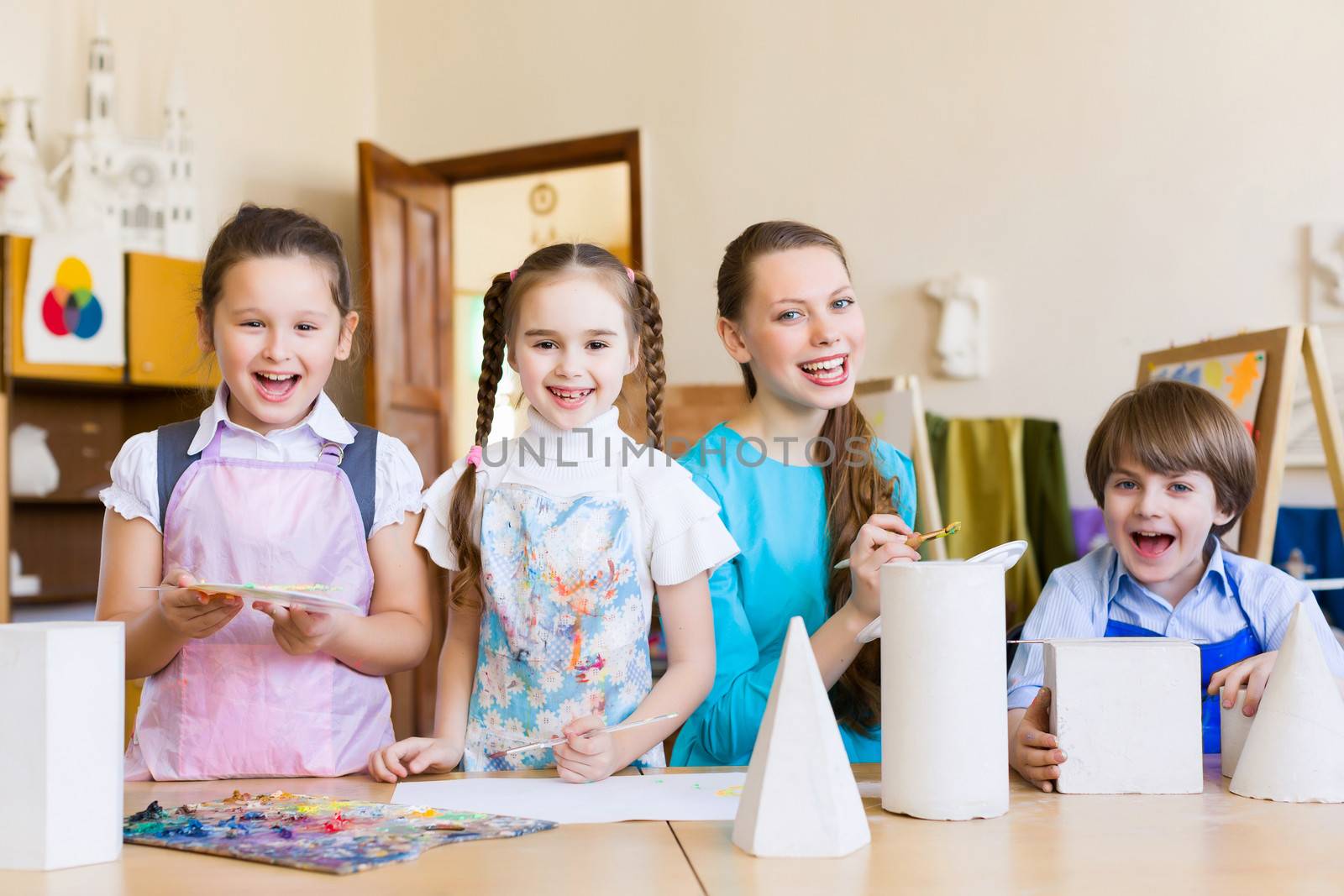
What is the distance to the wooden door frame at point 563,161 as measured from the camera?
14.2 feet

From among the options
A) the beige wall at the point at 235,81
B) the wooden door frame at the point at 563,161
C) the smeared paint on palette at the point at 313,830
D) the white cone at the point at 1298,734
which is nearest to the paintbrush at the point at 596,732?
the smeared paint on palette at the point at 313,830

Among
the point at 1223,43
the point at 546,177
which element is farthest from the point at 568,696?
the point at 546,177

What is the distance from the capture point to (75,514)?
12.7ft

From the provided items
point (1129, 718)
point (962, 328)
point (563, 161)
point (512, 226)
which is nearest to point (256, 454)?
point (1129, 718)

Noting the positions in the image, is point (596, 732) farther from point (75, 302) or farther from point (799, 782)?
point (75, 302)

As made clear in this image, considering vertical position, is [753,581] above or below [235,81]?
below

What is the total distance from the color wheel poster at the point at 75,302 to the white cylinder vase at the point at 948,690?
3.23 meters

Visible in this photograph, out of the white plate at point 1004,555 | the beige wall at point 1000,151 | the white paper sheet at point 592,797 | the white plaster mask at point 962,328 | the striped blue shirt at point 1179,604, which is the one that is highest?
the beige wall at point 1000,151

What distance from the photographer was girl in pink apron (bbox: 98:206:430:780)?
1.31 m

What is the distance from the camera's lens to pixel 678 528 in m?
1.35

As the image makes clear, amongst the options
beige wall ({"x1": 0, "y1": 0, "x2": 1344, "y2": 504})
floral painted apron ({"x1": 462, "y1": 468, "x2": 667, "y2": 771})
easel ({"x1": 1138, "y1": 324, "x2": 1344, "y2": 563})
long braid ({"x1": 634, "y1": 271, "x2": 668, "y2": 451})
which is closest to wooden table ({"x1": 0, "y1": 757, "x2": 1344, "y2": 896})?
floral painted apron ({"x1": 462, "y1": 468, "x2": 667, "y2": 771})

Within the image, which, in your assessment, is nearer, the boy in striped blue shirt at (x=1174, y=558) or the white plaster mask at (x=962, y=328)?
the boy in striped blue shirt at (x=1174, y=558)

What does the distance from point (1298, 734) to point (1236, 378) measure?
194cm

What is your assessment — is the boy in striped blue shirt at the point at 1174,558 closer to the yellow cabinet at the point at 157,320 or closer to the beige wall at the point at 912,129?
the beige wall at the point at 912,129
